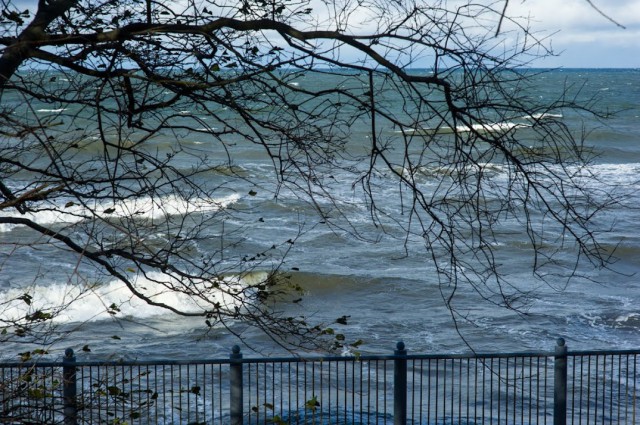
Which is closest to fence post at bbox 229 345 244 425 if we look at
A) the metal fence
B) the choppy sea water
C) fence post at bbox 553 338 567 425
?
Answer: the metal fence

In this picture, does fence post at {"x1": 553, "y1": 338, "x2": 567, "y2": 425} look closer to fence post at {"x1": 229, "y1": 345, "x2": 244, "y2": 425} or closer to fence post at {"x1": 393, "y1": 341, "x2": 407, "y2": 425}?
fence post at {"x1": 393, "y1": 341, "x2": 407, "y2": 425}

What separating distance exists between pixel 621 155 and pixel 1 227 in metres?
31.6

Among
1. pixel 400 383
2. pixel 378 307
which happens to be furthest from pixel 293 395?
pixel 378 307

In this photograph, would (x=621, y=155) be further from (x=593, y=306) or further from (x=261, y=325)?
(x=261, y=325)

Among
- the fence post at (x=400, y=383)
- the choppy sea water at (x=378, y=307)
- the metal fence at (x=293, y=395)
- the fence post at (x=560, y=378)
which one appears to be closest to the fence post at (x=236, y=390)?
the metal fence at (x=293, y=395)

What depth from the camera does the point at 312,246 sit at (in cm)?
2395

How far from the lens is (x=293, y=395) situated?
11273 millimetres

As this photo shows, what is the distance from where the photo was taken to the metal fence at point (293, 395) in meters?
4.53

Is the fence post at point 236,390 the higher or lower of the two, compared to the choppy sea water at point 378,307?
higher

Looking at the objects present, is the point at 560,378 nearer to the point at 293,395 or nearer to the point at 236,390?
the point at 236,390

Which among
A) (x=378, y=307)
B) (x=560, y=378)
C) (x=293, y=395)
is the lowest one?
(x=293, y=395)

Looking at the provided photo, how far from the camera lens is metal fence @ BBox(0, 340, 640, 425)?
14.9ft

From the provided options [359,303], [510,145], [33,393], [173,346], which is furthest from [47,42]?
[359,303]

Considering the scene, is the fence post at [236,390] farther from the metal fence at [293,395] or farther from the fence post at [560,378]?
the fence post at [560,378]
